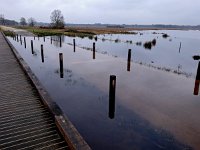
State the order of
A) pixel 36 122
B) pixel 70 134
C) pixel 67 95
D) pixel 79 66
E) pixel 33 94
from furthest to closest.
Result: pixel 79 66 → pixel 67 95 → pixel 33 94 → pixel 36 122 → pixel 70 134

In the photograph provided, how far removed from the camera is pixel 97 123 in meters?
10.4

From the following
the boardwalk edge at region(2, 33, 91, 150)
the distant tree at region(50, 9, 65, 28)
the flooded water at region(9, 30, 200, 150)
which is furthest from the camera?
the distant tree at region(50, 9, 65, 28)

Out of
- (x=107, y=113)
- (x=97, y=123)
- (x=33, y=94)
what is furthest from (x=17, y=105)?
(x=107, y=113)

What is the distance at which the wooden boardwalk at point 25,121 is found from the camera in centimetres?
642

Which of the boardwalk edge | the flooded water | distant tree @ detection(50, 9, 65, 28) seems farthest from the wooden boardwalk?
distant tree @ detection(50, 9, 65, 28)

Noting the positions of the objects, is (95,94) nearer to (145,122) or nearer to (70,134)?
(145,122)

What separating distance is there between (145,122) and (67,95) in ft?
19.6

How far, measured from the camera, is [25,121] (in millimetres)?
7754

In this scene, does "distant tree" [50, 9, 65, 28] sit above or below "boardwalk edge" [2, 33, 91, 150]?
above

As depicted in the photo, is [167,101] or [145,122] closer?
[145,122]

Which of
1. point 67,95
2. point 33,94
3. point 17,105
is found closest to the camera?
point 17,105

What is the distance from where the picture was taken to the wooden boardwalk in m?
6.42

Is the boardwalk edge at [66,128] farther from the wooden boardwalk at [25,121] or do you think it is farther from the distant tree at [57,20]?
the distant tree at [57,20]

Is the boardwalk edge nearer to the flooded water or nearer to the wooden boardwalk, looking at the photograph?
the wooden boardwalk
